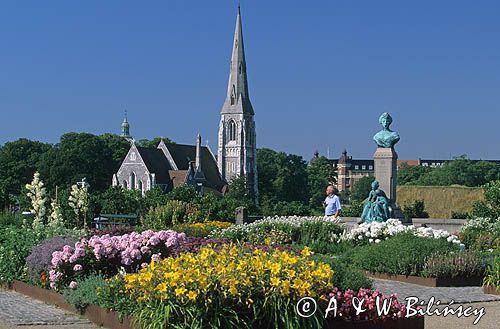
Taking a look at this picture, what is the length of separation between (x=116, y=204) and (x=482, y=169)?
98.0 m

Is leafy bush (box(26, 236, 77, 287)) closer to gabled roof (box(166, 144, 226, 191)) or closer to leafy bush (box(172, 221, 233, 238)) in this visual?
leafy bush (box(172, 221, 233, 238))

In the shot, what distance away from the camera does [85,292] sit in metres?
10.2

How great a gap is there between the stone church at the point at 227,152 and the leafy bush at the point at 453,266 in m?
90.0

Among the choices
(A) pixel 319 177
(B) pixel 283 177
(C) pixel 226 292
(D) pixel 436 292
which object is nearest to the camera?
(C) pixel 226 292

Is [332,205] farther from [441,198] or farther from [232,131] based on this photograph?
[232,131]

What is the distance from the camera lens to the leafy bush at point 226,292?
24.4ft

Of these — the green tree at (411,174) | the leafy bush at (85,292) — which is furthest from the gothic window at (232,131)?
the leafy bush at (85,292)

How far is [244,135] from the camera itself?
11669 centimetres

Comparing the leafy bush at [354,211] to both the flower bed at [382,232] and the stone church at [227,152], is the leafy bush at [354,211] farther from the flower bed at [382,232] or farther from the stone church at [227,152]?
the stone church at [227,152]

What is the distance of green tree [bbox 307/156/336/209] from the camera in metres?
122

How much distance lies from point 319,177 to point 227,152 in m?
20.2

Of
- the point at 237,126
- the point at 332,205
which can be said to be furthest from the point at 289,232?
the point at 237,126

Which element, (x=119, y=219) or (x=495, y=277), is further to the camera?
(x=119, y=219)

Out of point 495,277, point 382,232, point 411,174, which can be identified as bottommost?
point 495,277
